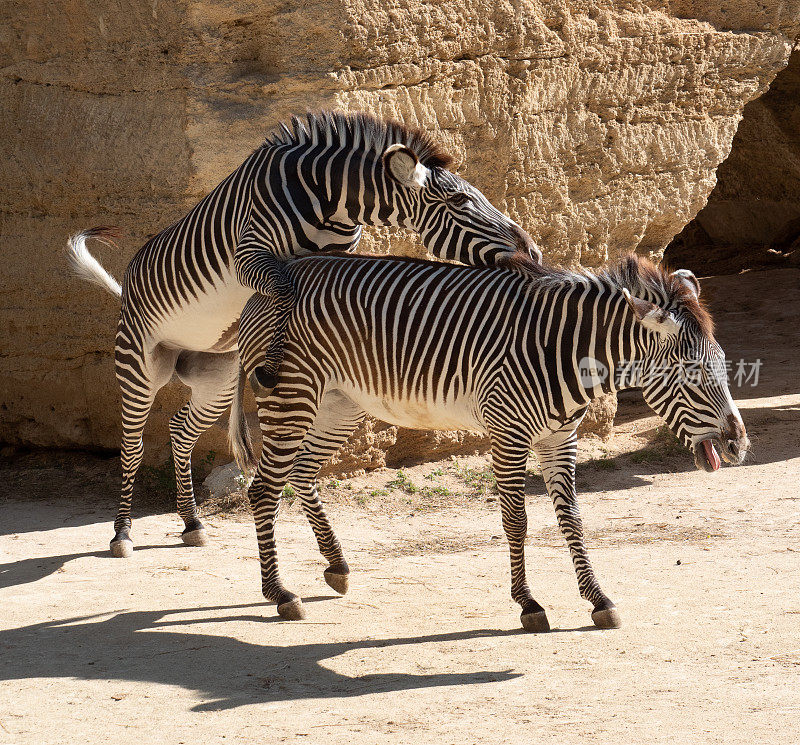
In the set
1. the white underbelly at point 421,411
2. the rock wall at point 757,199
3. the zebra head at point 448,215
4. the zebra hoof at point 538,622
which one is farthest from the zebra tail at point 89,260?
the rock wall at point 757,199

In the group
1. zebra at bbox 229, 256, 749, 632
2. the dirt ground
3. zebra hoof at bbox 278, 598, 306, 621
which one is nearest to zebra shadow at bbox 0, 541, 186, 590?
the dirt ground

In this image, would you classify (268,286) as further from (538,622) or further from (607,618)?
(607,618)

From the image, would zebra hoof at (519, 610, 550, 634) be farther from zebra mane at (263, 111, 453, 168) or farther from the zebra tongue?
zebra mane at (263, 111, 453, 168)

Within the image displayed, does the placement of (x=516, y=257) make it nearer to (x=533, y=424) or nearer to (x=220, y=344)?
(x=533, y=424)

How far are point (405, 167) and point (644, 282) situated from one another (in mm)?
1398

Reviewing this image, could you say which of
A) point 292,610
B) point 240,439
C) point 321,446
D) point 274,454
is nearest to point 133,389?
point 240,439

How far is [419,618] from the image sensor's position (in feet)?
16.5

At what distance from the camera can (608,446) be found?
27.8 feet

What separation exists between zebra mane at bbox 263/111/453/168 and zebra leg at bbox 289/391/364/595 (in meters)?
1.39

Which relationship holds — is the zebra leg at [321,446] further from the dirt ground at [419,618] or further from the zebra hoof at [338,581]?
the dirt ground at [419,618]

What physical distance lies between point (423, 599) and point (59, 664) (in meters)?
1.86

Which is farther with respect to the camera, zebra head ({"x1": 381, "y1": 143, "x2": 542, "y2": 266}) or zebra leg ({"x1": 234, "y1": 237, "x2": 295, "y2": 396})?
zebra head ({"x1": 381, "y1": 143, "x2": 542, "y2": 266})

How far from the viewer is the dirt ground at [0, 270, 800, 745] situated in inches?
148

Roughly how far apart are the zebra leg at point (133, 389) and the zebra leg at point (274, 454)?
1.39 meters
